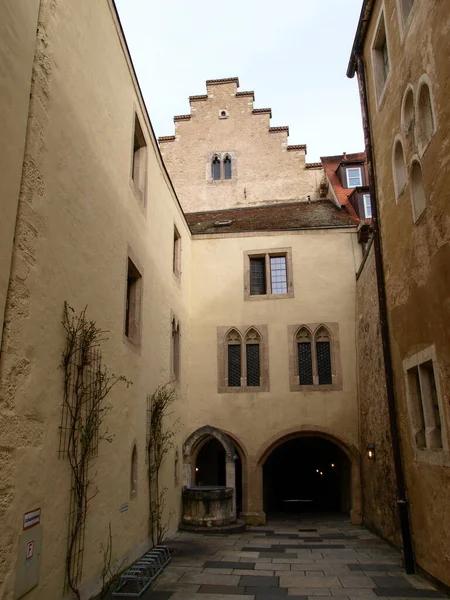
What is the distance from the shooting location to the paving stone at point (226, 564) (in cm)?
826

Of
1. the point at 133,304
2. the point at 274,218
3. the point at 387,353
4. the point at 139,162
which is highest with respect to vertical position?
the point at 274,218

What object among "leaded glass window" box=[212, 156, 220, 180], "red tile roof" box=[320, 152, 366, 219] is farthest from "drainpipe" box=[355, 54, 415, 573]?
"leaded glass window" box=[212, 156, 220, 180]

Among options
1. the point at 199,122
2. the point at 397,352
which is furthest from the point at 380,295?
the point at 199,122

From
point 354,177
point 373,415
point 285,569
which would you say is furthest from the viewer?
point 354,177

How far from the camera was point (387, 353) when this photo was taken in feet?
29.0

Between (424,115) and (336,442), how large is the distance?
8906mm

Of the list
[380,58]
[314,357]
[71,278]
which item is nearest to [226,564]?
[71,278]

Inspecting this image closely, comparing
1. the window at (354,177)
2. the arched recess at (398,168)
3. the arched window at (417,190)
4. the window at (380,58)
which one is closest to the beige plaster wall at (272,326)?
the window at (354,177)

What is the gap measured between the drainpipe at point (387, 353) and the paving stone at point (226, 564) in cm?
245

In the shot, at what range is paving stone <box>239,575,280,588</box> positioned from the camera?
23.9 ft

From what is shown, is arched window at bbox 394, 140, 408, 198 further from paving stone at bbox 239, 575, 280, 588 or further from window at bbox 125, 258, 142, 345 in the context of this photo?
paving stone at bbox 239, 575, 280, 588

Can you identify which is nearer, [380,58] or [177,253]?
[380,58]

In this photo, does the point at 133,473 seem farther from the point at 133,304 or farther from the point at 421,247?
the point at 421,247

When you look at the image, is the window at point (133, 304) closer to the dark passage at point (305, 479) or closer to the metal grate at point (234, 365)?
the metal grate at point (234, 365)
